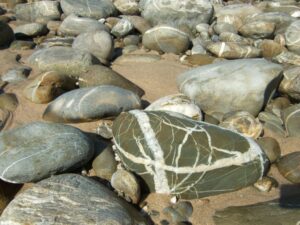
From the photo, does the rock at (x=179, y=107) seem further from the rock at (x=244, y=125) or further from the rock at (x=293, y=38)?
the rock at (x=293, y=38)

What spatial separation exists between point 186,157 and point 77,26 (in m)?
4.56

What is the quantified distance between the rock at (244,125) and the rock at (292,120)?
0.37 m

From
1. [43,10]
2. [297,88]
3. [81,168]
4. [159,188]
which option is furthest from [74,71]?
[43,10]

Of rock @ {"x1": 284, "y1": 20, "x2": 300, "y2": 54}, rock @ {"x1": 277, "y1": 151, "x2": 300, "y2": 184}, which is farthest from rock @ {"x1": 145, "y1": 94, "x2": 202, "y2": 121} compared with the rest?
rock @ {"x1": 284, "y1": 20, "x2": 300, "y2": 54}

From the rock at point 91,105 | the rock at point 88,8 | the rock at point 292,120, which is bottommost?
the rock at point 88,8

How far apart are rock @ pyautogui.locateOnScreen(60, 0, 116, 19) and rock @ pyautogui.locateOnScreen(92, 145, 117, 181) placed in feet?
16.4

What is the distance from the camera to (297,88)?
5262mm

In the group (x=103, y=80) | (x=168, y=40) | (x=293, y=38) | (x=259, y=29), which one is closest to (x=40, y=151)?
(x=103, y=80)

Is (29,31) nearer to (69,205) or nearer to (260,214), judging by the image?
(69,205)

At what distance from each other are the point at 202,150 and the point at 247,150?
470 millimetres

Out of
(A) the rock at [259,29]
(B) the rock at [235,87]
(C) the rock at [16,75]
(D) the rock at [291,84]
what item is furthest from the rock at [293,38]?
(C) the rock at [16,75]

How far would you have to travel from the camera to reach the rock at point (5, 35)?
7095 mm

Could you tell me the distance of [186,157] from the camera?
381 cm

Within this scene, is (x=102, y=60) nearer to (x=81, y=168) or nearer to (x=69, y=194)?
(x=81, y=168)
